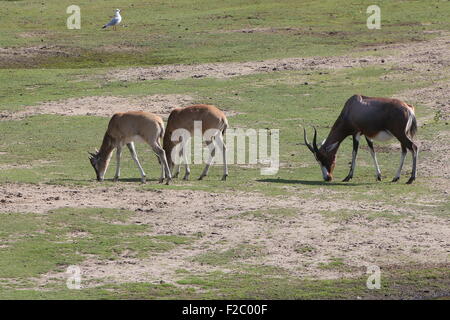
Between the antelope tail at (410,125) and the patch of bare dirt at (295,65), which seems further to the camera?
the patch of bare dirt at (295,65)

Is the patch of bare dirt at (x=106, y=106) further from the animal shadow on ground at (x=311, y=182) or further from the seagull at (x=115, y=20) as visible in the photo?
the seagull at (x=115, y=20)

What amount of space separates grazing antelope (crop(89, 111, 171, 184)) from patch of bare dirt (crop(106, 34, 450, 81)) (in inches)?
440

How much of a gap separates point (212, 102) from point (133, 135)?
8.29 metres

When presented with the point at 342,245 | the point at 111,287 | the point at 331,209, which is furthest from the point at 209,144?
the point at 111,287

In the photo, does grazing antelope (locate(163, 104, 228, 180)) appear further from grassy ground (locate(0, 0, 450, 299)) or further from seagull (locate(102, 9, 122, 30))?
seagull (locate(102, 9, 122, 30))

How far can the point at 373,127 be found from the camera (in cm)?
1942

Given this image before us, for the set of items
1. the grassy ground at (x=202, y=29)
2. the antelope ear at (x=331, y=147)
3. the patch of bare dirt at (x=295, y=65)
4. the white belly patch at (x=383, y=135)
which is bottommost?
the antelope ear at (x=331, y=147)

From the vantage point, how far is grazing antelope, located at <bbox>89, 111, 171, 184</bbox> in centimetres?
1858

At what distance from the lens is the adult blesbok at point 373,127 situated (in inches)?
755

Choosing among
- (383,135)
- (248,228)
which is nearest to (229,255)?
(248,228)

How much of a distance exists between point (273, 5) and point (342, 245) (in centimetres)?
2740

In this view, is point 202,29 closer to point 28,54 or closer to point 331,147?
point 28,54

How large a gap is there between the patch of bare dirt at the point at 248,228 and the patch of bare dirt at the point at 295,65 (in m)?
13.0

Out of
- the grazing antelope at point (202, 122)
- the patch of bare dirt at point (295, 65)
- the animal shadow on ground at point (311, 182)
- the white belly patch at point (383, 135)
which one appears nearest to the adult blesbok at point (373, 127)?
the white belly patch at point (383, 135)
